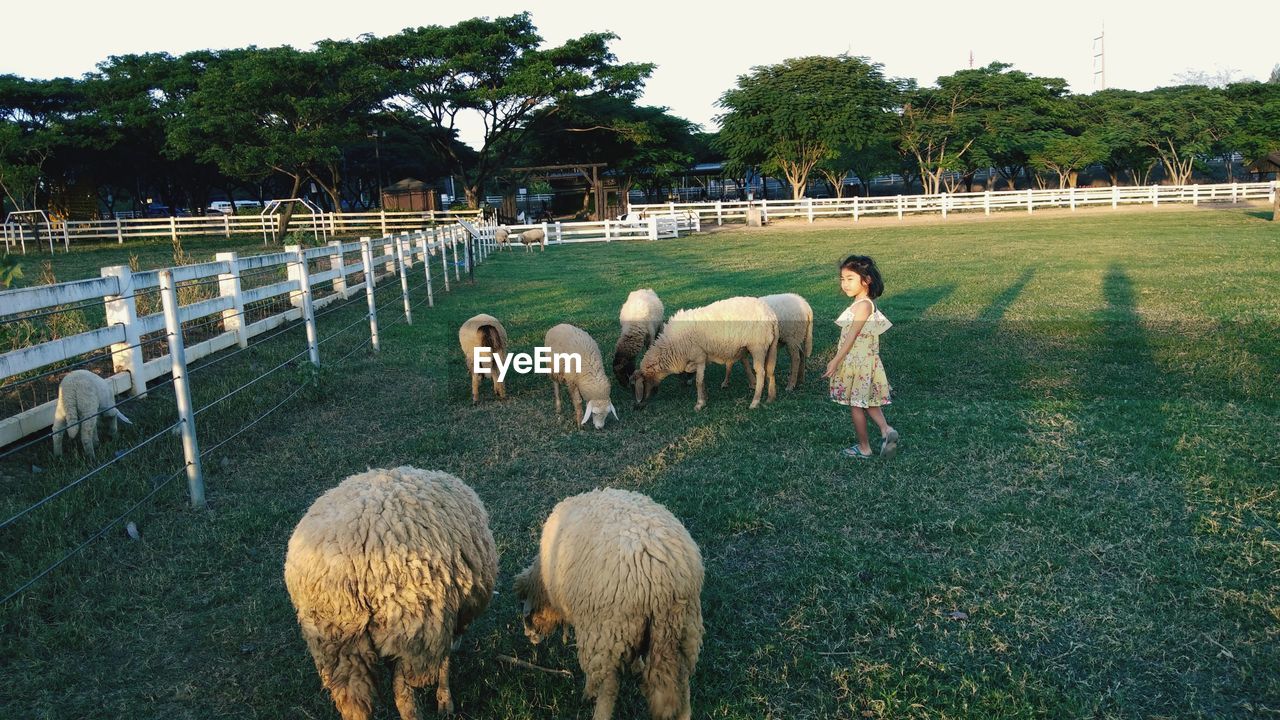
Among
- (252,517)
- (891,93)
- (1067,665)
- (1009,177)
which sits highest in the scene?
(891,93)

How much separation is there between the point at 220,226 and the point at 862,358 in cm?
3493

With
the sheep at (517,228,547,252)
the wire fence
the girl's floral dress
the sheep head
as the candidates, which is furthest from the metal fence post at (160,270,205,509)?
the sheep at (517,228,547,252)

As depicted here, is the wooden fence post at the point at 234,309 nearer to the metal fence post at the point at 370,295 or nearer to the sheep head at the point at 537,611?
the metal fence post at the point at 370,295

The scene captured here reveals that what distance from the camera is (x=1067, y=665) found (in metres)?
3.21

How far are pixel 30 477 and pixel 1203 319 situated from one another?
11.5 meters

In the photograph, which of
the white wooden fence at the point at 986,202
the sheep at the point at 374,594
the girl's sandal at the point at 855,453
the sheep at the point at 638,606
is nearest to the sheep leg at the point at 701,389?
the girl's sandal at the point at 855,453

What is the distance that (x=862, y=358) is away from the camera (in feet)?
17.8

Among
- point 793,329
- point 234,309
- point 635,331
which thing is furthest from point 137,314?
point 793,329

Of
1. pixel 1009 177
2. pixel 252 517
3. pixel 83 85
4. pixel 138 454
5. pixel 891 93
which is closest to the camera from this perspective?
pixel 252 517

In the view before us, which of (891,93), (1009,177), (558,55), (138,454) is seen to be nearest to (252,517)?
(138,454)

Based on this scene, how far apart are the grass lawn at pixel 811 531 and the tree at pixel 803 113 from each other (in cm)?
3532

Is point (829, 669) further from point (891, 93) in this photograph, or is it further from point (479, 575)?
point (891, 93)

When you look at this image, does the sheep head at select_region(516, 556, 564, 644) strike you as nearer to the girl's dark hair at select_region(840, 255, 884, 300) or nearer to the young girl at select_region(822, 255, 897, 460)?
the young girl at select_region(822, 255, 897, 460)

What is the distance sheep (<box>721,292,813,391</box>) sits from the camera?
7.55 meters
